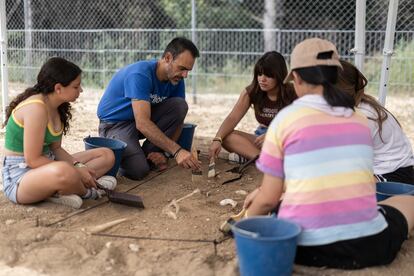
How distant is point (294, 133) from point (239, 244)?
1.66 ft

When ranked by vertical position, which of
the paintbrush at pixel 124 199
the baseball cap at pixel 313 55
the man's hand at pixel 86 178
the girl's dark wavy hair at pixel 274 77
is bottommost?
the paintbrush at pixel 124 199

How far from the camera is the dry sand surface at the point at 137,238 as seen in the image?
2508 mm

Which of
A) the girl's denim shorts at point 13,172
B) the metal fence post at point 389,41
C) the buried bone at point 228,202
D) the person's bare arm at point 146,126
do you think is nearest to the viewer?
the girl's denim shorts at point 13,172

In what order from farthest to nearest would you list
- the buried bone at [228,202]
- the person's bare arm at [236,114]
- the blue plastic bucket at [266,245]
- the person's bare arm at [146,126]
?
the person's bare arm at [236,114], the person's bare arm at [146,126], the buried bone at [228,202], the blue plastic bucket at [266,245]

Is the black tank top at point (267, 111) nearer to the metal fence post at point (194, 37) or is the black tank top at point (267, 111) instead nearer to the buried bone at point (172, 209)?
the buried bone at point (172, 209)

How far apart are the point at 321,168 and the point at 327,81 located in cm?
37

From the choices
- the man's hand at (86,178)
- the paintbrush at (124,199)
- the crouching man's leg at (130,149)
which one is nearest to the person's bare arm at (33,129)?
the man's hand at (86,178)

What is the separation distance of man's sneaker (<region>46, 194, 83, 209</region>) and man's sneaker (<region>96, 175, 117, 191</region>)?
12.4 inches

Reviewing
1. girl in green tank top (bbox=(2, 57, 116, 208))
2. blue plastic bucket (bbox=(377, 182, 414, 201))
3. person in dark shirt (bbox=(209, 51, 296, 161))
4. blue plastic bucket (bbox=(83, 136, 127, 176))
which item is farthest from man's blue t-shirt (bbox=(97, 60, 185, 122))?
blue plastic bucket (bbox=(377, 182, 414, 201))

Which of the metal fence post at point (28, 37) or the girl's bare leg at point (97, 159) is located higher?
the metal fence post at point (28, 37)

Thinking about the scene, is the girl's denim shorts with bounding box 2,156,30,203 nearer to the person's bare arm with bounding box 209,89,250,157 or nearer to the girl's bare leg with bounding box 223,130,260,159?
the person's bare arm with bounding box 209,89,250,157

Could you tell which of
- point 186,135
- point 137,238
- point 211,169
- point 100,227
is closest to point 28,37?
point 186,135

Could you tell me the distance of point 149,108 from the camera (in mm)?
3986

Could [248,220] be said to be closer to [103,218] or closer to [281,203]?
[281,203]
